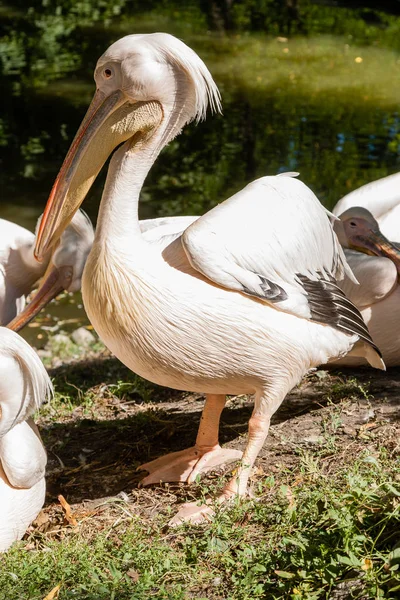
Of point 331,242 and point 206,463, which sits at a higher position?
point 331,242

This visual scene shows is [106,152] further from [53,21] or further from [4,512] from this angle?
[53,21]

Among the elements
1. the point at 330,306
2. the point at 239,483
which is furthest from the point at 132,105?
the point at 239,483

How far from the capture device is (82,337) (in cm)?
573

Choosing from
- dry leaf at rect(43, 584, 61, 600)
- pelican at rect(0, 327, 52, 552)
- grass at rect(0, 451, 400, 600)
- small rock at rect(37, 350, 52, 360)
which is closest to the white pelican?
grass at rect(0, 451, 400, 600)

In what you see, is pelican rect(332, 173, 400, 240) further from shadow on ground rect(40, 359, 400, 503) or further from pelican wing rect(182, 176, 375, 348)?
pelican wing rect(182, 176, 375, 348)

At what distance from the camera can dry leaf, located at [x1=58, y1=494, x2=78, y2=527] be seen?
322 cm

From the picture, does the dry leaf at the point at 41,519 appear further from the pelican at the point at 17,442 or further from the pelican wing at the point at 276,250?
the pelican wing at the point at 276,250

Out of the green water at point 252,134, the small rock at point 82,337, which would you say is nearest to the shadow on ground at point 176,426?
the small rock at point 82,337

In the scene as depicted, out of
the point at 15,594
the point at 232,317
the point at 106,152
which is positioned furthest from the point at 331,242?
the point at 15,594

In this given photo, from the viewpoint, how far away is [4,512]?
3098 millimetres

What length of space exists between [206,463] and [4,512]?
822 mm

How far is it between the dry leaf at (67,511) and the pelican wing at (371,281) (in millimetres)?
1692

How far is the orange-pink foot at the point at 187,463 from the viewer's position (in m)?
3.45

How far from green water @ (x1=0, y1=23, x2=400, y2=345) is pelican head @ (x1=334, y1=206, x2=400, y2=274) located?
2.39 meters
